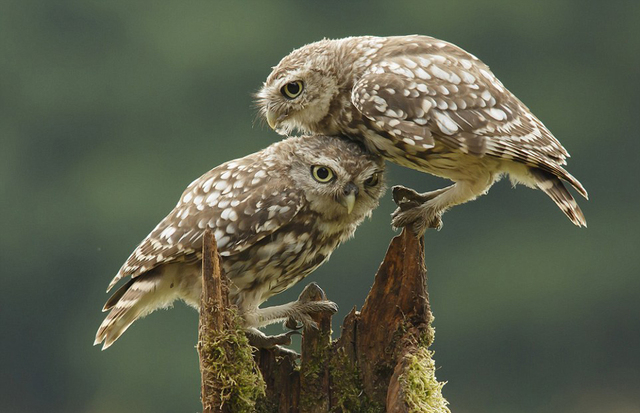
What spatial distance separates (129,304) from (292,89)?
3.28 ft

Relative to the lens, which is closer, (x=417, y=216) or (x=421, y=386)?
(x=421, y=386)

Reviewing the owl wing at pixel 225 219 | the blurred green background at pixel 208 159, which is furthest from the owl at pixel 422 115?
the blurred green background at pixel 208 159

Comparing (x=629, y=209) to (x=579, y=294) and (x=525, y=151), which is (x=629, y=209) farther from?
(x=525, y=151)

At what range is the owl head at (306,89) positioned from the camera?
3822 mm

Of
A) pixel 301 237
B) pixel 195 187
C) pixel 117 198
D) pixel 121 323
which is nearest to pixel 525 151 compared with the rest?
pixel 301 237

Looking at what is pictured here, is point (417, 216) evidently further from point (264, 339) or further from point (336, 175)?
point (264, 339)

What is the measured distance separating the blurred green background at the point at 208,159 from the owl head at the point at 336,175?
23.0ft

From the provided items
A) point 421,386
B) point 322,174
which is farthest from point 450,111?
point 421,386

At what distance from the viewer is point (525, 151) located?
3502 mm

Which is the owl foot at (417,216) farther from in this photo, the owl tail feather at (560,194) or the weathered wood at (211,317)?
the weathered wood at (211,317)

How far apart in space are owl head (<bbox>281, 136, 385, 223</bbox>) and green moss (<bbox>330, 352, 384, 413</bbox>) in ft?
1.75

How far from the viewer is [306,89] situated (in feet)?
12.5

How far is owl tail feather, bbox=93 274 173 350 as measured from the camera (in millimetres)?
3611

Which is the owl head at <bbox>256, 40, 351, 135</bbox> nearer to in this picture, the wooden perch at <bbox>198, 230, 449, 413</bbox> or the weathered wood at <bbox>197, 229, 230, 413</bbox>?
the wooden perch at <bbox>198, 230, 449, 413</bbox>
